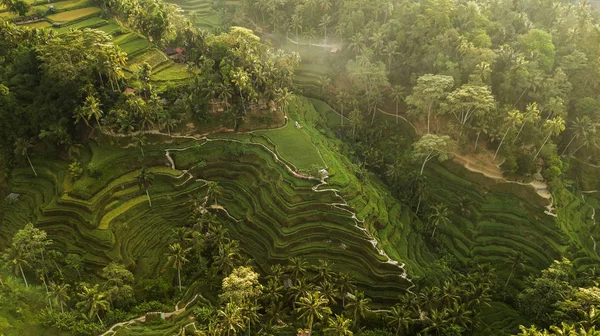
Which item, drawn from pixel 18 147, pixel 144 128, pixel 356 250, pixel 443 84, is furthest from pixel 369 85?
pixel 18 147

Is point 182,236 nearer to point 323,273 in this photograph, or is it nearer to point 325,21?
point 323,273

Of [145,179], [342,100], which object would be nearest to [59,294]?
[145,179]

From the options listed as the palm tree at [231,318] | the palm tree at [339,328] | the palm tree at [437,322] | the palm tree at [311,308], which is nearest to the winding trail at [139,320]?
the palm tree at [231,318]

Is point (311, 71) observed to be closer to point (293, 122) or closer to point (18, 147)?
point (293, 122)

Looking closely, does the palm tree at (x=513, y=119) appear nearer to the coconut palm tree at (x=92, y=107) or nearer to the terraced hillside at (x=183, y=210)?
the terraced hillside at (x=183, y=210)

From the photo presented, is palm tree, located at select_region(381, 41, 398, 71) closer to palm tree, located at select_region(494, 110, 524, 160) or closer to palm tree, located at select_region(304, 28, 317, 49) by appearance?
palm tree, located at select_region(304, 28, 317, 49)
